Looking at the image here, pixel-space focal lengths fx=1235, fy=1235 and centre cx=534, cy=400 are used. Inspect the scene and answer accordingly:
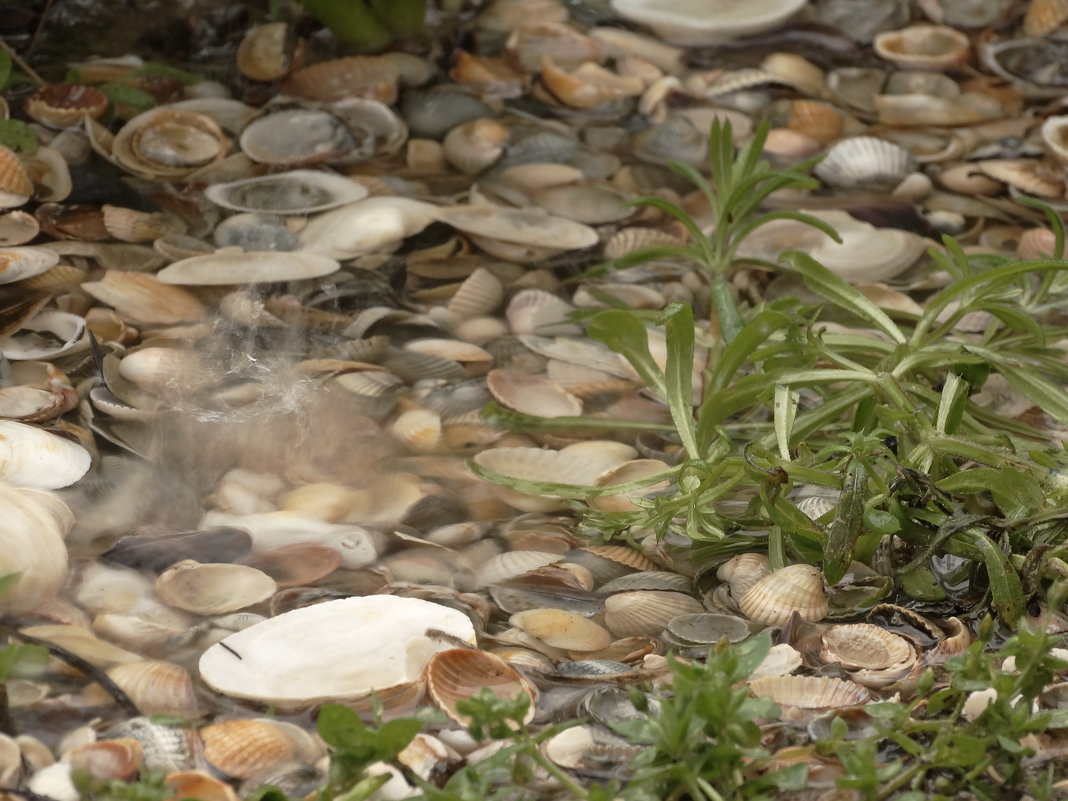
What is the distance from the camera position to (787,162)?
1739 millimetres

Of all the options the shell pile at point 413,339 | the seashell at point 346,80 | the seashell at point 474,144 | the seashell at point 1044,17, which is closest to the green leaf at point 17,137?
the shell pile at point 413,339

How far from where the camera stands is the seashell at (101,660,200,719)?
0.85m

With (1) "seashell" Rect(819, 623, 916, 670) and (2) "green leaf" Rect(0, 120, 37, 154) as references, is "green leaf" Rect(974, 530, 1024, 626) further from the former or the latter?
(2) "green leaf" Rect(0, 120, 37, 154)

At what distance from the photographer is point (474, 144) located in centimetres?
171

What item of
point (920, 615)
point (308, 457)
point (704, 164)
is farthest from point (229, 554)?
point (704, 164)

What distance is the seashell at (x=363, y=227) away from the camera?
1.47m

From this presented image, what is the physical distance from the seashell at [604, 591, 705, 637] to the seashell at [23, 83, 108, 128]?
1.02 m

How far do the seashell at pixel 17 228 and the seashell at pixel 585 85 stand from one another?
77 centimetres

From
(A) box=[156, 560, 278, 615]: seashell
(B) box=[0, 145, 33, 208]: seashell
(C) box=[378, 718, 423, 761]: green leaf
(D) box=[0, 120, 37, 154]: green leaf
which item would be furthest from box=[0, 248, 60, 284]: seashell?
(C) box=[378, 718, 423, 761]: green leaf

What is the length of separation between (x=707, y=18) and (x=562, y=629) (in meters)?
1.24

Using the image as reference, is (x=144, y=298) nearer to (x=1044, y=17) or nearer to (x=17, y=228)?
(x=17, y=228)

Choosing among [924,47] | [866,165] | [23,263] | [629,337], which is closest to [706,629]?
[629,337]

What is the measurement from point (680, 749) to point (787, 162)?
1.18 m

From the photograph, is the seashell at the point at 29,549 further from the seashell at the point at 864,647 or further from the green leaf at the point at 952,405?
the green leaf at the point at 952,405
